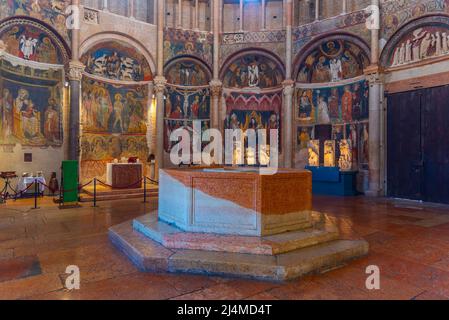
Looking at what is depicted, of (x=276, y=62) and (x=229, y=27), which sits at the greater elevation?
(x=229, y=27)

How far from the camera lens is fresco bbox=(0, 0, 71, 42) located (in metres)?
9.89

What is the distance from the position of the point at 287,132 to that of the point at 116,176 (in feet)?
27.2

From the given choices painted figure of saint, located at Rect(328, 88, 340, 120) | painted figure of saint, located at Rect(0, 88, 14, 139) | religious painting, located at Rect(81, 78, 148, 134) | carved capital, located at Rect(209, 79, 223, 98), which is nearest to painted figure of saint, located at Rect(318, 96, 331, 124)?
painted figure of saint, located at Rect(328, 88, 340, 120)

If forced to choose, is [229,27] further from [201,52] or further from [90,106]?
[90,106]

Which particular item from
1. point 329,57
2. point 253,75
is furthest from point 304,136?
point 253,75

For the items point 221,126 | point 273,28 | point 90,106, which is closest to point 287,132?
point 221,126

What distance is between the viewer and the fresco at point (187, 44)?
1423cm

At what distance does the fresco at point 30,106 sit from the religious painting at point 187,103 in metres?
4.83

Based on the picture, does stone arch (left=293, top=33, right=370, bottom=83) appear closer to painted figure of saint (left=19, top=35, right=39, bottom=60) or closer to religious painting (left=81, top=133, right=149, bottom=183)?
religious painting (left=81, top=133, right=149, bottom=183)

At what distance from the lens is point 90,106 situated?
12672 mm

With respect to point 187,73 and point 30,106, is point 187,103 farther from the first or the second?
point 30,106

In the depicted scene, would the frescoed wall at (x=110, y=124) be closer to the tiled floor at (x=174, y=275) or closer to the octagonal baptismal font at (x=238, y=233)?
the tiled floor at (x=174, y=275)

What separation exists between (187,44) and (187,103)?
2958 millimetres

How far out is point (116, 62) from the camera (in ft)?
44.2
